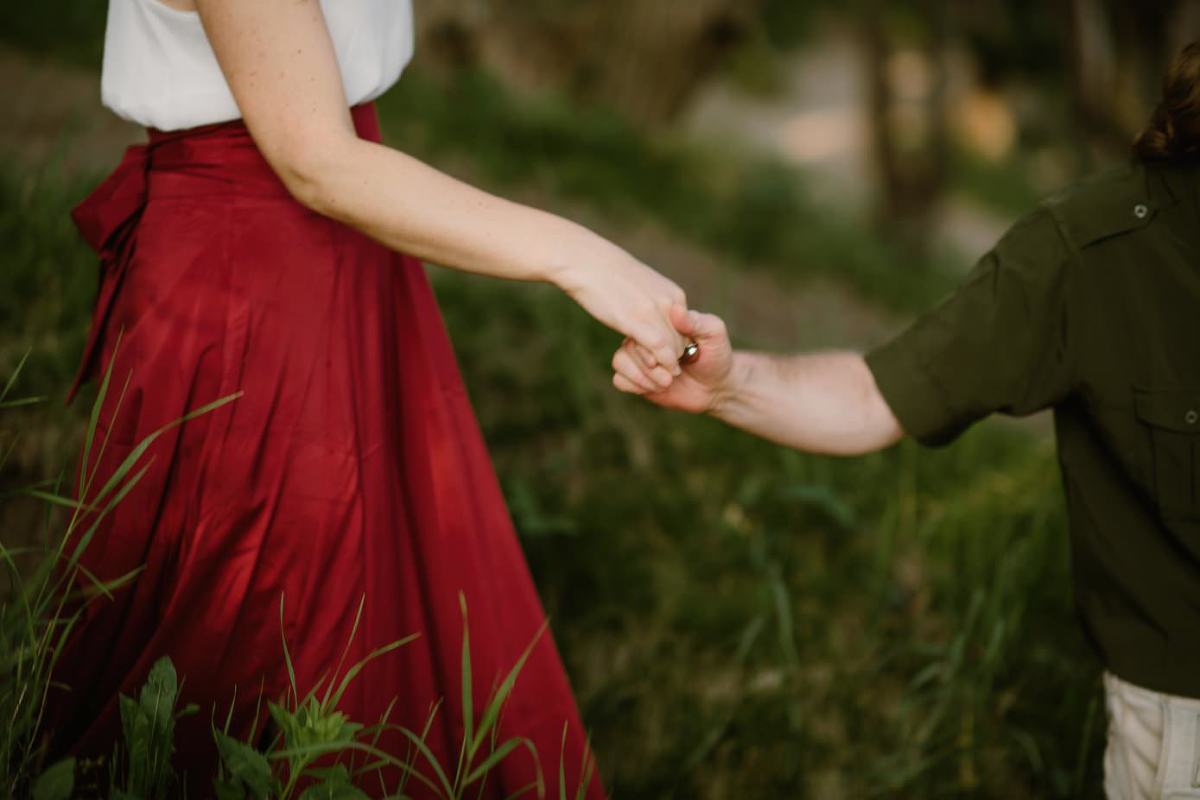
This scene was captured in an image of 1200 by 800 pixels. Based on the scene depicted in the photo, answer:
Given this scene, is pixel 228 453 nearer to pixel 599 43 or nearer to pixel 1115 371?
pixel 1115 371

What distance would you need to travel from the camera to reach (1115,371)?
1.60 m

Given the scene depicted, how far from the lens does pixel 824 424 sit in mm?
1767

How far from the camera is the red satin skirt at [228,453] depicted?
1377 millimetres

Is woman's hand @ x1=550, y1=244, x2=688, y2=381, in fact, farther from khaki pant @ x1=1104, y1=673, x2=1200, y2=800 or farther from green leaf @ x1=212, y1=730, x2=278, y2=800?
khaki pant @ x1=1104, y1=673, x2=1200, y2=800

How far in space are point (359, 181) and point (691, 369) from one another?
611 mm

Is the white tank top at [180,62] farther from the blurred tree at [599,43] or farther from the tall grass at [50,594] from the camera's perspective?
the blurred tree at [599,43]

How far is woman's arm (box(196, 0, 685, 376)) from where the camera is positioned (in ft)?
4.13

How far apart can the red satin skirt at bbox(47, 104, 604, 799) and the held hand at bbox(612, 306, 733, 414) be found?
36 centimetres

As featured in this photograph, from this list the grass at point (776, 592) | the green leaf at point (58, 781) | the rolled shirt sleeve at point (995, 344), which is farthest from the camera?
the grass at point (776, 592)

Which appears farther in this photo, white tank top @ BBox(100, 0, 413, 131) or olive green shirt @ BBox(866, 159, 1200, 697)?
olive green shirt @ BBox(866, 159, 1200, 697)

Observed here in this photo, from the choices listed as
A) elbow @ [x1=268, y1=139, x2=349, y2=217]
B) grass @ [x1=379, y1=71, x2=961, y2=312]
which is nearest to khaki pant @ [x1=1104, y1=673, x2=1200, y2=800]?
elbow @ [x1=268, y1=139, x2=349, y2=217]

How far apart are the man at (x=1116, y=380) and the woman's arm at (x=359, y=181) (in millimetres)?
175

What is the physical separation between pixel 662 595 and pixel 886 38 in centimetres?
524

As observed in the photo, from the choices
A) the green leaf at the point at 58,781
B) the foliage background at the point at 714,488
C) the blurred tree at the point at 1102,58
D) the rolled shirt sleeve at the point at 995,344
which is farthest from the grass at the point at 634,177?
the green leaf at the point at 58,781
